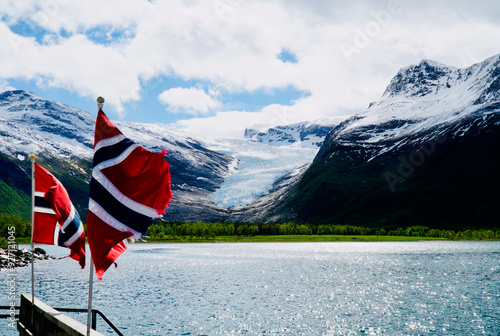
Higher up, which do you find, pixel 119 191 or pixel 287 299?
pixel 119 191

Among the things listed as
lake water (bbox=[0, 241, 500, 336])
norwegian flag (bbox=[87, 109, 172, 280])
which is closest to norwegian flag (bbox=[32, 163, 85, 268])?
norwegian flag (bbox=[87, 109, 172, 280])

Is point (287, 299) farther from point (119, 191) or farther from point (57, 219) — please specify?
point (119, 191)

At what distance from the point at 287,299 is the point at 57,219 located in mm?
40501

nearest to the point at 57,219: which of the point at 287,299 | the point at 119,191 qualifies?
the point at 119,191

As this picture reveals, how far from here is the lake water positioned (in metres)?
40.0

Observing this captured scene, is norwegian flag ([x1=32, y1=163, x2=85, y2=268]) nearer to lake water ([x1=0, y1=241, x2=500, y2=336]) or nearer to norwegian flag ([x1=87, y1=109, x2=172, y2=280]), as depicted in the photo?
norwegian flag ([x1=87, y1=109, x2=172, y2=280])

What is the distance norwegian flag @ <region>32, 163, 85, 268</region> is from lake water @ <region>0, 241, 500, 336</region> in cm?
1936

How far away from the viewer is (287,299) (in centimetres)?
5522

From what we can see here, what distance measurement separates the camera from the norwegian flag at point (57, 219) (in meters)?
17.5

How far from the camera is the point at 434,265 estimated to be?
101m

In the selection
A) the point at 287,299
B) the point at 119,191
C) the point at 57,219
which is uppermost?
the point at 119,191

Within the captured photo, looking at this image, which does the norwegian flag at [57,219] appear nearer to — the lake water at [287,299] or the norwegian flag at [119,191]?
the norwegian flag at [119,191]

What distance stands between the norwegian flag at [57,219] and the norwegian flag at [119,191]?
8.66 feet

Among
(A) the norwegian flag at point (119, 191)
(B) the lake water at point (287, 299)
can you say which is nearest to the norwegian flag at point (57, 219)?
(A) the norwegian flag at point (119, 191)
